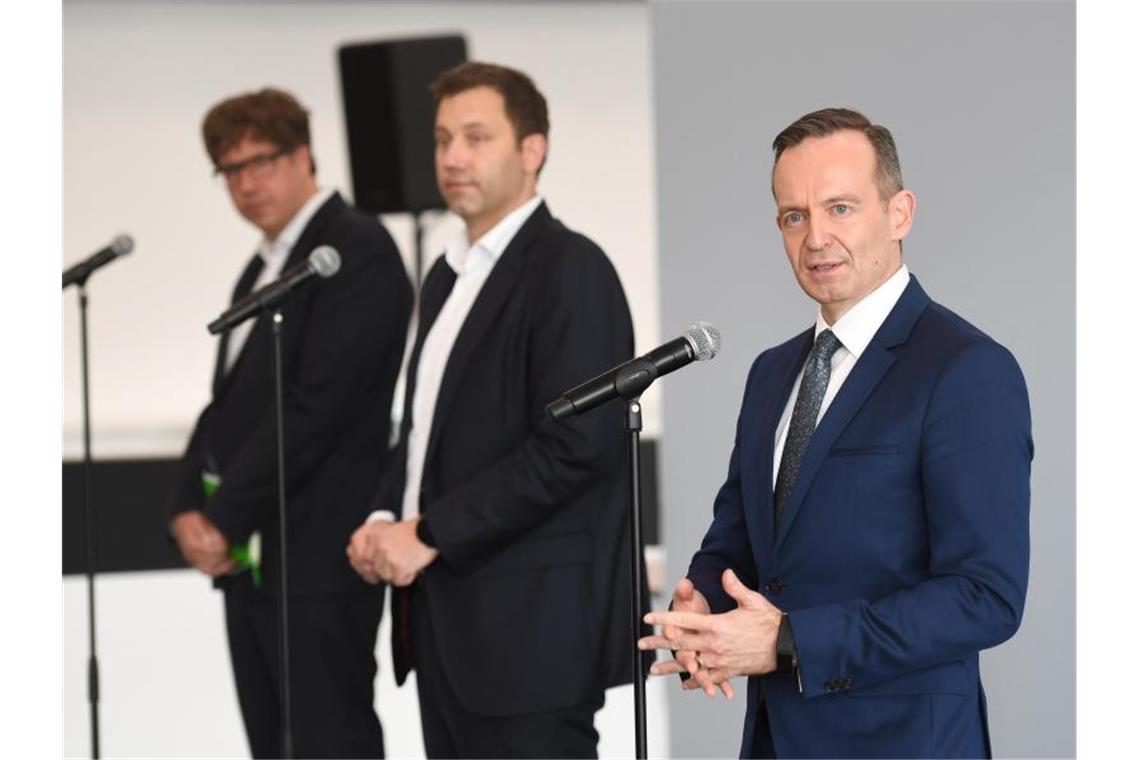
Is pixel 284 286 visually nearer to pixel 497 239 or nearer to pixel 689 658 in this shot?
pixel 497 239

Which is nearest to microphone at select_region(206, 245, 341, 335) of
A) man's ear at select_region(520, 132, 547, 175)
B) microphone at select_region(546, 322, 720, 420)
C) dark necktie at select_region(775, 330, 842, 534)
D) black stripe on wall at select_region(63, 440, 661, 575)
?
man's ear at select_region(520, 132, 547, 175)

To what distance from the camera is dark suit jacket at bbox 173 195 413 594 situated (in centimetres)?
392

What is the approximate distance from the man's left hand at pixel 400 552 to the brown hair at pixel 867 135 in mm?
1283

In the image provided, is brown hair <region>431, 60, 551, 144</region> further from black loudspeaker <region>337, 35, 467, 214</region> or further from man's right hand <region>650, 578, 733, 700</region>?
black loudspeaker <region>337, 35, 467, 214</region>

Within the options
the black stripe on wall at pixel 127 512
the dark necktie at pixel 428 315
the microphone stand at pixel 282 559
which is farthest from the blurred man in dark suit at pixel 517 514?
the black stripe on wall at pixel 127 512

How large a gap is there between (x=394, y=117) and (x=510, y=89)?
288 centimetres

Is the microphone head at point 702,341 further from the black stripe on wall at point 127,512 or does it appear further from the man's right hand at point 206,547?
the black stripe on wall at point 127,512

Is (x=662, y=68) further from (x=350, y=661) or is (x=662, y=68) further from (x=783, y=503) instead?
(x=350, y=661)

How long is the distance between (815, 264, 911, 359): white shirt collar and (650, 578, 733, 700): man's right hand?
411mm

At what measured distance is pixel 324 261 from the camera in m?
3.40

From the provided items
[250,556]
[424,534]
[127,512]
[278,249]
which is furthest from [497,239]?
[127,512]

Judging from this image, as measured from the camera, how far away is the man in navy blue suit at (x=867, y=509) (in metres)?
2.10
